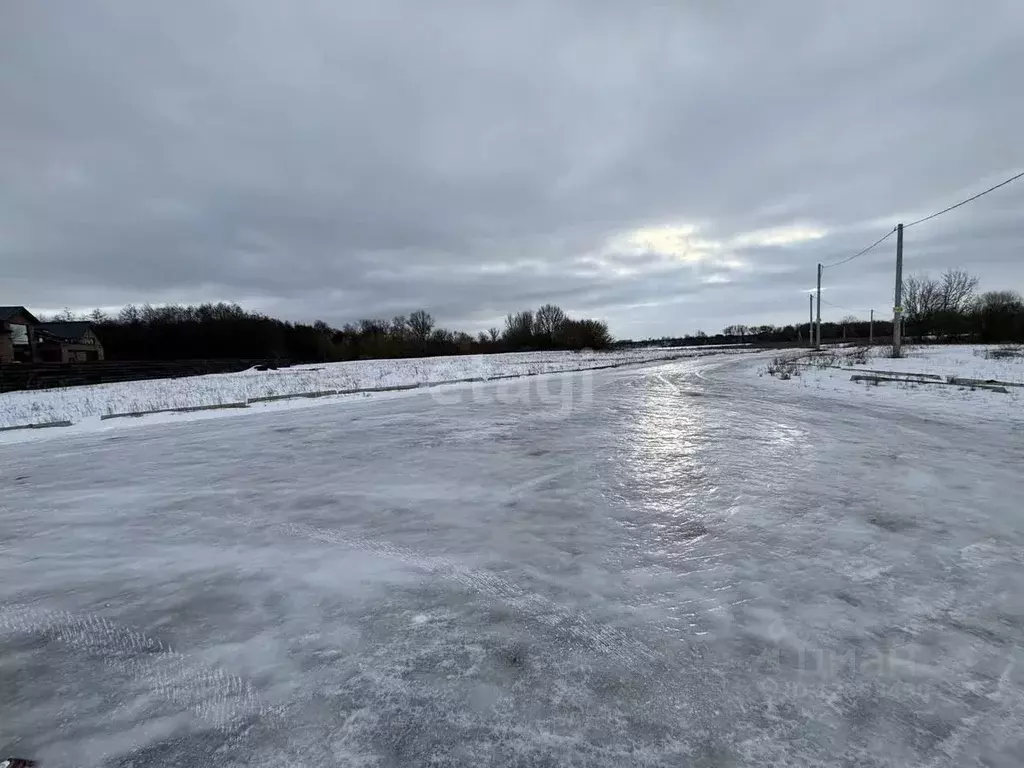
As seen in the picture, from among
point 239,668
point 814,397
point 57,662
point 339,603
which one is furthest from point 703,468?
point 814,397

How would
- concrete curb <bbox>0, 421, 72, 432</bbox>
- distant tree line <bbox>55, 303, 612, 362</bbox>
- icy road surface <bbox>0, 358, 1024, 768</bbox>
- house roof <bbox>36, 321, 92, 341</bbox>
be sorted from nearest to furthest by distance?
icy road surface <bbox>0, 358, 1024, 768</bbox>
concrete curb <bbox>0, 421, 72, 432</bbox>
house roof <bbox>36, 321, 92, 341</bbox>
distant tree line <bbox>55, 303, 612, 362</bbox>

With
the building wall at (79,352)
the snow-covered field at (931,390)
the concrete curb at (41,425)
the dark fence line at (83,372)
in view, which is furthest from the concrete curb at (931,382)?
the building wall at (79,352)

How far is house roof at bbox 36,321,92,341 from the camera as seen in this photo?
5969cm

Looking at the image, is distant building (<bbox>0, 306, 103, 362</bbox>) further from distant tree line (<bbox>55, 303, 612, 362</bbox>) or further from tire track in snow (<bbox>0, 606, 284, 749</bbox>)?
tire track in snow (<bbox>0, 606, 284, 749</bbox>)

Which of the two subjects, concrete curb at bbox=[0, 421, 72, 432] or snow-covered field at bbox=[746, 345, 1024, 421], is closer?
snow-covered field at bbox=[746, 345, 1024, 421]

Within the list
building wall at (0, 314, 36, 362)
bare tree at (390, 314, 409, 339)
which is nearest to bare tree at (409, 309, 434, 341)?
bare tree at (390, 314, 409, 339)

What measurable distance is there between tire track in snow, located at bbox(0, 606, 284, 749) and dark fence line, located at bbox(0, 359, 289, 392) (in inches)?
1056

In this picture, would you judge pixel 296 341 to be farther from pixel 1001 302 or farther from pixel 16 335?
pixel 1001 302

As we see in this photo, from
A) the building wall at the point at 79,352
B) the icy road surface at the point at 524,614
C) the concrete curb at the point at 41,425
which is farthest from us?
the building wall at the point at 79,352

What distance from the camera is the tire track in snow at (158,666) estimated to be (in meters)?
2.16

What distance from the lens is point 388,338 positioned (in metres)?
80.4

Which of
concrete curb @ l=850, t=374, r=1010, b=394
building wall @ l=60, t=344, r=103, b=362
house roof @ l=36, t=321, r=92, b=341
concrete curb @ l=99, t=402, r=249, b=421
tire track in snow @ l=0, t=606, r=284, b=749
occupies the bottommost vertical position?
tire track in snow @ l=0, t=606, r=284, b=749

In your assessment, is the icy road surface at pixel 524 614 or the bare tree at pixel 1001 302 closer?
the icy road surface at pixel 524 614

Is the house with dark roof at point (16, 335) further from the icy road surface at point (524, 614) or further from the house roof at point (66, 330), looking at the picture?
the icy road surface at point (524, 614)
